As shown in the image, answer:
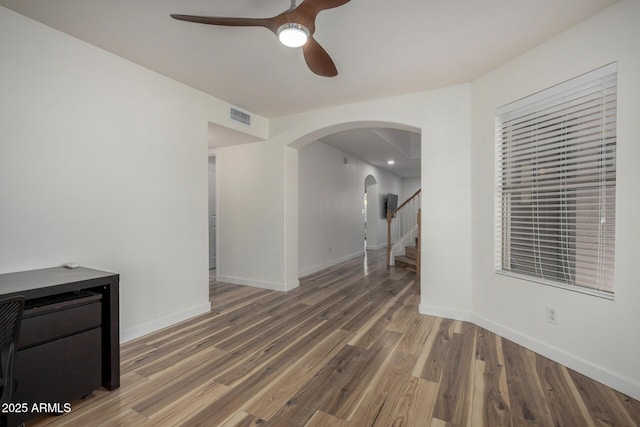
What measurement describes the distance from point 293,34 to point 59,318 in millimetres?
2241

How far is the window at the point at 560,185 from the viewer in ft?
7.03

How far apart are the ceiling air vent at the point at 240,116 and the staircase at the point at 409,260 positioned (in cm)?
398

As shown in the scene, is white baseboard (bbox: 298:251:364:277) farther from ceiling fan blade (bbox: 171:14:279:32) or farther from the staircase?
ceiling fan blade (bbox: 171:14:279:32)

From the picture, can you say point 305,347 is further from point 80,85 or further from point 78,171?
point 80,85

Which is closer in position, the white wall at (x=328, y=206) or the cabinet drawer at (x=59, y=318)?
the cabinet drawer at (x=59, y=318)

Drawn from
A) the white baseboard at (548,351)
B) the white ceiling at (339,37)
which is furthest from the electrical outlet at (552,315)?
the white ceiling at (339,37)

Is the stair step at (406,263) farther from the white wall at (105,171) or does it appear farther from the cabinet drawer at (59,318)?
the cabinet drawer at (59,318)

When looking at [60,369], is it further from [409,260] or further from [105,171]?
[409,260]

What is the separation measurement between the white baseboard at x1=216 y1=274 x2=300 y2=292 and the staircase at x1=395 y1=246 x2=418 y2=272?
8.18 ft

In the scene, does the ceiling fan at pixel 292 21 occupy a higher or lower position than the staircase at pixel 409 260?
higher

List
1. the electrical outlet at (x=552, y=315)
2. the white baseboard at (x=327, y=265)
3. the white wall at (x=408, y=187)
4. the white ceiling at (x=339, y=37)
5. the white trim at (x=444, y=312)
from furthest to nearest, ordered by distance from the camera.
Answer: the white wall at (x=408, y=187), the white baseboard at (x=327, y=265), the white trim at (x=444, y=312), the electrical outlet at (x=552, y=315), the white ceiling at (x=339, y=37)

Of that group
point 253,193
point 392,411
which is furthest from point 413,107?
point 392,411

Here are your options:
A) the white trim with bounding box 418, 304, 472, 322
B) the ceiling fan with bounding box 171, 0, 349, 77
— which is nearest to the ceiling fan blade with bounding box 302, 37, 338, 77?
the ceiling fan with bounding box 171, 0, 349, 77

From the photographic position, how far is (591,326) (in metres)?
2.19
